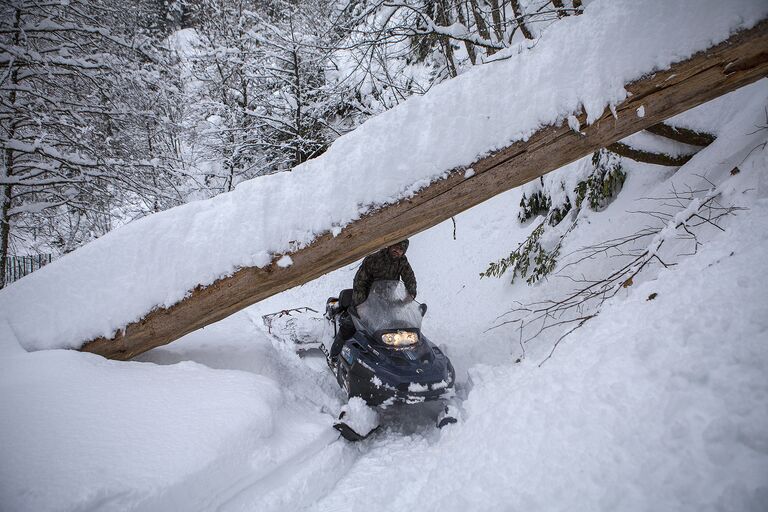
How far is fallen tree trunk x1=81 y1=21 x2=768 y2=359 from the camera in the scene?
2.27m

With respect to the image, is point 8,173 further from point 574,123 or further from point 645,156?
point 645,156

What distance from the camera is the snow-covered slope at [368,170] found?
7.68 feet

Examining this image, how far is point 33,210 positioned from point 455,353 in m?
6.85

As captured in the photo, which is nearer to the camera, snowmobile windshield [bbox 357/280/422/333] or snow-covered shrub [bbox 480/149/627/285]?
snowmobile windshield [bbox 357/280/422/333]

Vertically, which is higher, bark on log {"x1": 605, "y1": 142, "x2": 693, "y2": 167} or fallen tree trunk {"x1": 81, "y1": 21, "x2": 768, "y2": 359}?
fallen tree trunk {"x1": 81, "y1": 21, "x2": 768, "y2": 359}

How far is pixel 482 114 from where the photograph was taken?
101 inches

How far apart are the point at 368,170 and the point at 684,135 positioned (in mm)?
3814

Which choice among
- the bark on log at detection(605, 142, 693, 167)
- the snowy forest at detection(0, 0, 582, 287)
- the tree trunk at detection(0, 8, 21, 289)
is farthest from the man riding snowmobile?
the tree trunk at detection(0, 8, 21, 289)

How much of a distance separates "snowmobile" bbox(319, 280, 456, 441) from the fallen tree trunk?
854 millimetres

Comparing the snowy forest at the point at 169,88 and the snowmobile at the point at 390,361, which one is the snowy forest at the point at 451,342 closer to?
the snowmobile at the point at 390,361

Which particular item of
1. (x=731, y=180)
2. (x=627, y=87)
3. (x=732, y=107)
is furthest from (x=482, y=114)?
(x=732, y=107)

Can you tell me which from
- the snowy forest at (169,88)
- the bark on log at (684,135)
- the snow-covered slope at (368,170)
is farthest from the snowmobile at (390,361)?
the bark on log at (684,135)

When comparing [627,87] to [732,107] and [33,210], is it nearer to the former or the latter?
[732,107]

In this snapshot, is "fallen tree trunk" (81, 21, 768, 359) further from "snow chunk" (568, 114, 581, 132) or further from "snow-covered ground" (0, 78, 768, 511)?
"snow-covered ground" (0, 78, 768, 511)
